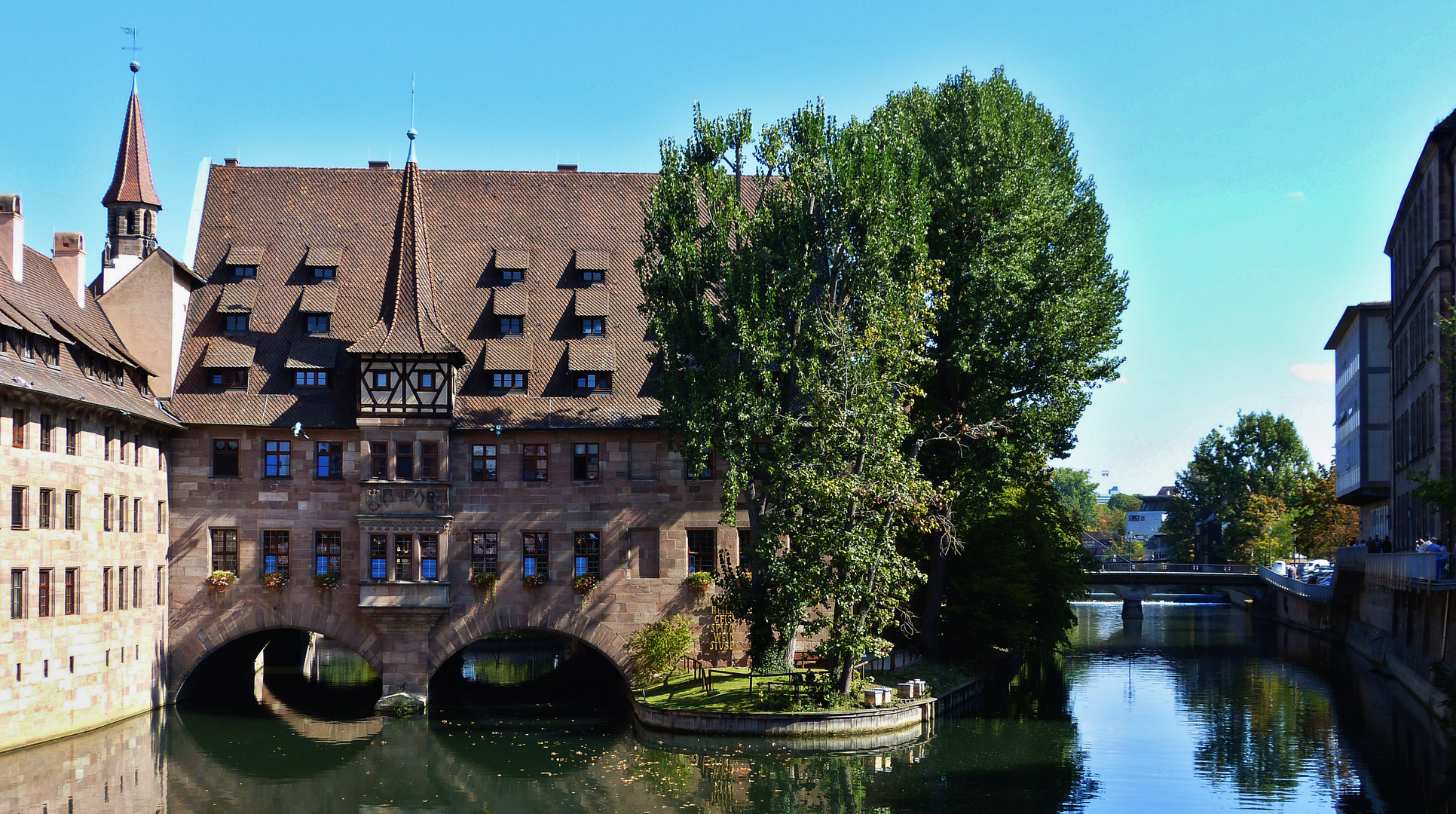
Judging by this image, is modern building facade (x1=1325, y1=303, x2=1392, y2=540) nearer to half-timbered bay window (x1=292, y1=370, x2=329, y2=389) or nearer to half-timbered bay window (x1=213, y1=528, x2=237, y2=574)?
half-timbered bay window (x1=292, y1=370, x2=329, y2=389)

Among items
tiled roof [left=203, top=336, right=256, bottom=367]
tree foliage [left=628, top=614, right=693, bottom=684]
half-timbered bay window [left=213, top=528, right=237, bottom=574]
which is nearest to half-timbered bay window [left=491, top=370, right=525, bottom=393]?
tiled roof [left=203, top=336, right=256, bottom=367]

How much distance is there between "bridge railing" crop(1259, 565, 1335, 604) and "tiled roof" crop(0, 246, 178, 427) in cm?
5570

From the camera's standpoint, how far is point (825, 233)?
42.3 m

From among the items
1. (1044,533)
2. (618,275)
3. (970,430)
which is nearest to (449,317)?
(618,275)

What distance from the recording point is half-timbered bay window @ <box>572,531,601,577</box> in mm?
45500

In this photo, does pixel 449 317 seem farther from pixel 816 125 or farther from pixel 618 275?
pixel 816 125

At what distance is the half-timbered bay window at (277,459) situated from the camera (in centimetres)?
4506

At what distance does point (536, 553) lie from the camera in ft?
149

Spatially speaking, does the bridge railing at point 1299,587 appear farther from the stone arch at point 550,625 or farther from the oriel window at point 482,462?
the oriel window at point 482,462

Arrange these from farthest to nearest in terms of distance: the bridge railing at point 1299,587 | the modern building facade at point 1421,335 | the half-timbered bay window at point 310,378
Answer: the bridge railing at point 1299,587 → the modern building facade at point 1421,335 → the half-timbered bay window at point 310,378

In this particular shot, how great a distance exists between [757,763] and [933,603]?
1532 cm

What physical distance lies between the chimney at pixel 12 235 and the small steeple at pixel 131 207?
8044 millimetres

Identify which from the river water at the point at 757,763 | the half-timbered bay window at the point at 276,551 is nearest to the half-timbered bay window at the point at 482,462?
the half-timbered bay window at the point at 276,551

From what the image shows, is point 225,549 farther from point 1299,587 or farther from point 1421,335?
point 1299,587
